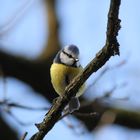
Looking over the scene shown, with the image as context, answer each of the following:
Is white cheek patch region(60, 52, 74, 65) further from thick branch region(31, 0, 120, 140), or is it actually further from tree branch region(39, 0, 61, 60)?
tree branch region(39, 0, 61, 60)

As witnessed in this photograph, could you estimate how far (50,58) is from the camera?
12.0 ft

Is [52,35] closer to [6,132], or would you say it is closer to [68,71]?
[6,132]

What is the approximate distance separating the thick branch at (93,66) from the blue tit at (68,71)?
112mm

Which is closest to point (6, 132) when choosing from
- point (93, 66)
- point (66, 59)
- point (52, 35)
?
point (52, 35)

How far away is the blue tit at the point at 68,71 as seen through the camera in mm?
1658

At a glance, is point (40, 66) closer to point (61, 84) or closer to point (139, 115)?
point (139, 115)

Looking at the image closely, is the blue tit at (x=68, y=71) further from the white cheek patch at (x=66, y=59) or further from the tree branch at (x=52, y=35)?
the tree branch at (x=52, y=35)

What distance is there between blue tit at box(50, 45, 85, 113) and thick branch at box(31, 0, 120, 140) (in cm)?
11

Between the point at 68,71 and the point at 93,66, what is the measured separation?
293 millimetres

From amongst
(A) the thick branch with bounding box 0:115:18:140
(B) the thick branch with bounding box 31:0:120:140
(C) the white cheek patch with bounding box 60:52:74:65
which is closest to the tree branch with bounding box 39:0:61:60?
(A) the thick branch with bounding box 0:115:18:140

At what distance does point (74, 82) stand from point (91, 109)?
67.8 inches

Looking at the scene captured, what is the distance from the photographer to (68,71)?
167cm

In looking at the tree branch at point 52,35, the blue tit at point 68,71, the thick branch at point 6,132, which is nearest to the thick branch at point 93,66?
the blue tit at point 68,71

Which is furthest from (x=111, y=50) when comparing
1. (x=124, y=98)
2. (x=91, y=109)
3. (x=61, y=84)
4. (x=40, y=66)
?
(x=40, y=66)
